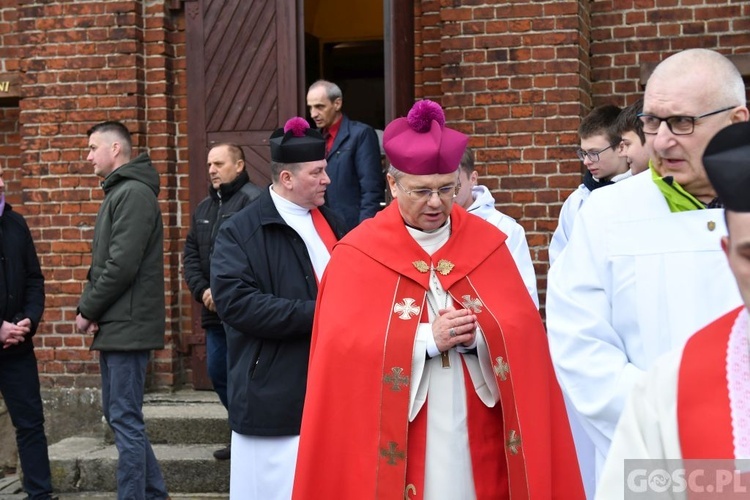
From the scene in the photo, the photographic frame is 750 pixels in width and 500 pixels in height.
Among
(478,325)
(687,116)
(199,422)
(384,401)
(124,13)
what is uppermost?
(124,13)

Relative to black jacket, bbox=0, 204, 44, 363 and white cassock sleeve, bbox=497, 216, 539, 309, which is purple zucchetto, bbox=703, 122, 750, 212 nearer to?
white cassock sleeve, bbox=497, 216, 539, 309

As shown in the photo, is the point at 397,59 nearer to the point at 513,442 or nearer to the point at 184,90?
the point at 184,90

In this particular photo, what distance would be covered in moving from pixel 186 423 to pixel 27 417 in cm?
109

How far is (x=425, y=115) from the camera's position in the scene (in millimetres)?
4004

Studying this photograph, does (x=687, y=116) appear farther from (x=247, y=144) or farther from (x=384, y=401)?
(x=247, y=144)

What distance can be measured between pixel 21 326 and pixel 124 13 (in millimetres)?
2457

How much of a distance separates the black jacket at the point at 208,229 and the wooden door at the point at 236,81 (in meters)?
0.81

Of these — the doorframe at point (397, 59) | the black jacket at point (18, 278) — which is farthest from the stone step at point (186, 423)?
the doorframe at point (397, 59)

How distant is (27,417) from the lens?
6559mm

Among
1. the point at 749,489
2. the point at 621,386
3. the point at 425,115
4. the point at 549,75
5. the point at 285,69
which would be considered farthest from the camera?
the point at 285,69

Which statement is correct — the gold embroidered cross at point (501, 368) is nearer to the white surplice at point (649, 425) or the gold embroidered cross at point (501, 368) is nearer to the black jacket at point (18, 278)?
the white surplice at point (649, 425)

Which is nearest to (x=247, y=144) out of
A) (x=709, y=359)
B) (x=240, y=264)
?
(x=240, y=264)

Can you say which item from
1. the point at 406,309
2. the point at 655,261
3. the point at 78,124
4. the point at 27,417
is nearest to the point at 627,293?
the point at 655,261

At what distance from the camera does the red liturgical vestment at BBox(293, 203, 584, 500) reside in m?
3.74
